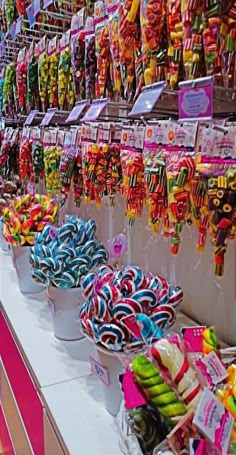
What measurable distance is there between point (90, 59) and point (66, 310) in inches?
27.9

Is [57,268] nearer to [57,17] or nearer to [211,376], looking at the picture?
[211,376]

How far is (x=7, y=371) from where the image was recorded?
1.64 metres

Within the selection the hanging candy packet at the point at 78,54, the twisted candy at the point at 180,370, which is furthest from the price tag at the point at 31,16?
the twisted candy at the point at 180,370

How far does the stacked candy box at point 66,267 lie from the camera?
1.34 meters

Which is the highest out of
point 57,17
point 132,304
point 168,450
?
point 57,17

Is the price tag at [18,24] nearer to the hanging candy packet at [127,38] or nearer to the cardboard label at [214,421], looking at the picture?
the hanging candy packet at [127,38]

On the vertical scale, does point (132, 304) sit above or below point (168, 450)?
above

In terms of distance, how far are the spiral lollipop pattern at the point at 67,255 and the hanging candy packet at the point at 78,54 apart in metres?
0.42

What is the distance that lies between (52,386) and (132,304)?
1.12ft

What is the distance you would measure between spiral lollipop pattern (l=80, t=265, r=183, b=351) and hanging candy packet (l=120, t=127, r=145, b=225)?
158 mm

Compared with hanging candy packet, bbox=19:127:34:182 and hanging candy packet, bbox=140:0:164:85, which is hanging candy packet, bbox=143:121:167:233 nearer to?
hanging candy packet, bbox=140:0:164:85

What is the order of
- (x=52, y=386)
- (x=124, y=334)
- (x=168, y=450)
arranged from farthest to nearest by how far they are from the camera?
(x=52, y=386), (x=124, y=334), (x=168, y=450)

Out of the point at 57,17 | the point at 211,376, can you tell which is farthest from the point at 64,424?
the point at 57,17

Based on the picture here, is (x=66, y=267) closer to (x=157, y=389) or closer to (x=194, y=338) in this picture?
(x=194, y=338)
